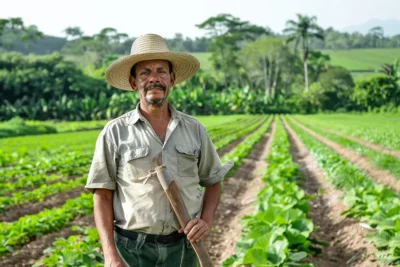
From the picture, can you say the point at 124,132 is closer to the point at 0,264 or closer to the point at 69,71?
the point at 0,264

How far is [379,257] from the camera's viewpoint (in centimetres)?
474

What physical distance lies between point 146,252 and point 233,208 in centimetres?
643

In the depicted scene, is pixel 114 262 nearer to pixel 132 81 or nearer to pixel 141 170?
pixel 141 170

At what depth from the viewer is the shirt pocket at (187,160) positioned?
104 inches

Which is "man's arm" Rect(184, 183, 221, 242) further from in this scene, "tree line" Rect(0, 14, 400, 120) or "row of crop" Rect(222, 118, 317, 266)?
"tree line" Rect(0, 14, 400, 120)

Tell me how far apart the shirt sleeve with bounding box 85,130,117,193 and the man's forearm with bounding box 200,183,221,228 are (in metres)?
0.50

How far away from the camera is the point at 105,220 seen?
258 cm

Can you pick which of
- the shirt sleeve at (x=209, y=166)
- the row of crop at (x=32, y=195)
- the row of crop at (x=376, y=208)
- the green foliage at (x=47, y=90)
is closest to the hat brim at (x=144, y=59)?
the shirt sleeve at (x=209, y=166)

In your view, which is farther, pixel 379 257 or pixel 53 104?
pixel 53 104

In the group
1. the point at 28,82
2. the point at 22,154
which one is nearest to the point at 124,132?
the point at 22,154

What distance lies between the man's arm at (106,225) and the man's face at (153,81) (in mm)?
507

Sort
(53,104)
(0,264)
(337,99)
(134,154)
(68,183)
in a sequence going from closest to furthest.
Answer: (134,154)
(0,264)
(68,183)
(53,104)
(337,99)

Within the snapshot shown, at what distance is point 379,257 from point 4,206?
252 inches

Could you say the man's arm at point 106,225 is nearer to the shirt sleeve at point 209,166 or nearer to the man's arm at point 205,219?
the man's arm at point 205,219
